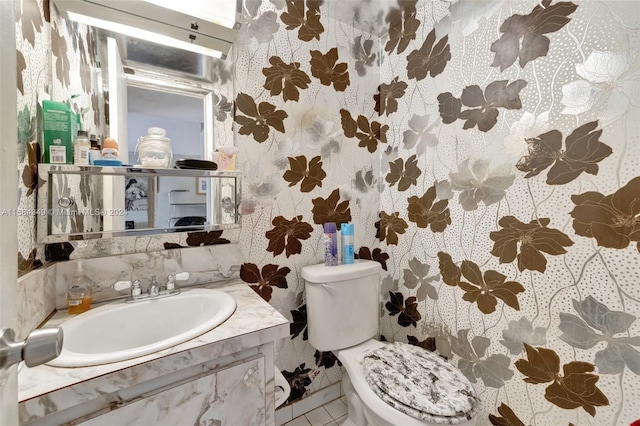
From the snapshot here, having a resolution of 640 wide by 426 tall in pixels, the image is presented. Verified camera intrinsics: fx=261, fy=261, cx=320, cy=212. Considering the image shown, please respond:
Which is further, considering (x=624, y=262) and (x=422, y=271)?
(x=422, y=271)

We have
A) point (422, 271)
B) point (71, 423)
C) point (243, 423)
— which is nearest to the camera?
point (71, 423)

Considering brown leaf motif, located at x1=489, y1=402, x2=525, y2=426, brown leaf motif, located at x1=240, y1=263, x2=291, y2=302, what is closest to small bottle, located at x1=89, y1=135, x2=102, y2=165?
brown leaf motif, located at x1=240, y1=263, x2=291, y2=302

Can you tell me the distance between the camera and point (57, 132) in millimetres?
775

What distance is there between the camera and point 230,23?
1057 mm

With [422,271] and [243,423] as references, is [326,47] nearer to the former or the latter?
[422,271]

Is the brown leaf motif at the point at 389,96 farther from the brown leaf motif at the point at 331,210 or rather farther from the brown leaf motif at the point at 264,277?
the brown leaf motif at the point at 264,277

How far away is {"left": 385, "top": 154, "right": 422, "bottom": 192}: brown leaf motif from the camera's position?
52.8 inches

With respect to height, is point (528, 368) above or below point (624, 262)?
below

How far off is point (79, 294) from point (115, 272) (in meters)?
0.11

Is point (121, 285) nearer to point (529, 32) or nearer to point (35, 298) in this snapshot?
point (35, 298)

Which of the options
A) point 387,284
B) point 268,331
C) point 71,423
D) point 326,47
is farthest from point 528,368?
point 326,47

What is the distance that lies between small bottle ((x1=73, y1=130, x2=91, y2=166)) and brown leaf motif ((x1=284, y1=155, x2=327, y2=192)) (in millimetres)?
717

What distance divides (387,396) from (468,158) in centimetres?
97

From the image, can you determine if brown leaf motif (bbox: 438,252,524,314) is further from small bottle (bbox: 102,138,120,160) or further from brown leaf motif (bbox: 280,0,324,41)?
small bottle (bbox: 102,138,120,160)
